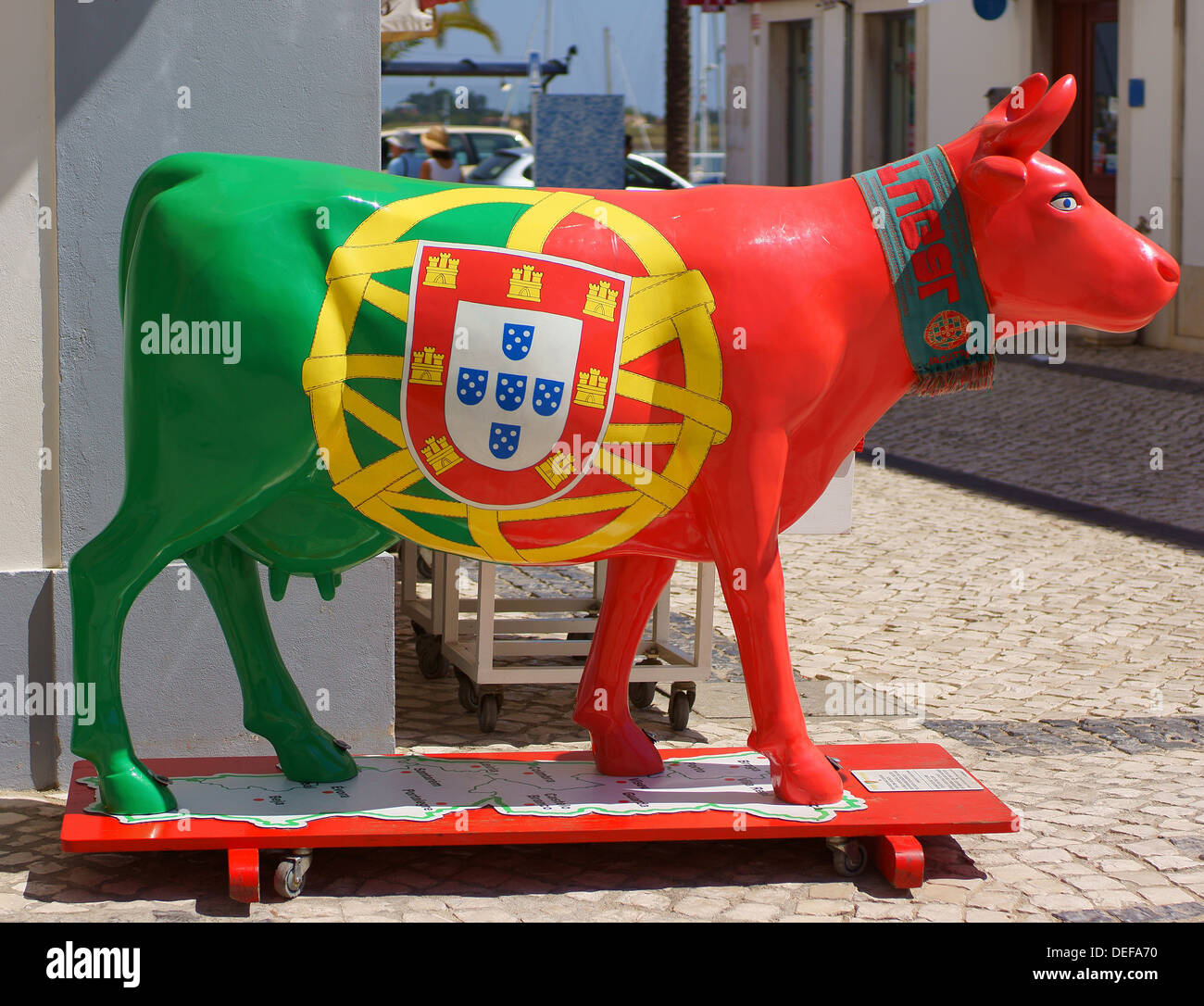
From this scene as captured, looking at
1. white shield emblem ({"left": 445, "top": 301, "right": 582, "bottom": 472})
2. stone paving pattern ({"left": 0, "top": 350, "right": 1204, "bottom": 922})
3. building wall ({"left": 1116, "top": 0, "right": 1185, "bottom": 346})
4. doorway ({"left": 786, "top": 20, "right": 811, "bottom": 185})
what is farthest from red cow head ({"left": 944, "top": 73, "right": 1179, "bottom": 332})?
doorway ({"left": 786, "top": 20, "right": 811, "bottom": 185})

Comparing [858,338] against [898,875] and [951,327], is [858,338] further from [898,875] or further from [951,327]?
[898,875]

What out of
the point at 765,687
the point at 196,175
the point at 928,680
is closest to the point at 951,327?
the point at 765,687

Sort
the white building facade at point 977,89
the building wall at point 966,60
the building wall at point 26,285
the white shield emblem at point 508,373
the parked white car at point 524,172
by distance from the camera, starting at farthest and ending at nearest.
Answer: the parked white car at point 524,172
the building wall at point 966,60
the white building facade at point 977,89
the building wall at point 26,285
the white shield emblem at point 508,373

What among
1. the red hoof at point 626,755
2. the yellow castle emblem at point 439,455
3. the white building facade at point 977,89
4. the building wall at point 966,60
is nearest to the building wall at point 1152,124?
the white building facade at point 977,89

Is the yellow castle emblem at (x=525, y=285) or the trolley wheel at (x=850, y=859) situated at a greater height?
the yellow castle emblem at (x=525, y=285)

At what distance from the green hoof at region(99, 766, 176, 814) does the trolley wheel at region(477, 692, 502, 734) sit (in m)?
1.80

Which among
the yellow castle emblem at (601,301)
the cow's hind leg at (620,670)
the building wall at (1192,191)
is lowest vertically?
the cow's hind leg at (620,670)

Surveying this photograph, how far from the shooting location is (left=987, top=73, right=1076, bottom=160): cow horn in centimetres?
422

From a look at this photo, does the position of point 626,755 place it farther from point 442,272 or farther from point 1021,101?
point 1021,101

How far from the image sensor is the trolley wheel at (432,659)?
22.3 feet

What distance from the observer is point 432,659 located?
6.79m

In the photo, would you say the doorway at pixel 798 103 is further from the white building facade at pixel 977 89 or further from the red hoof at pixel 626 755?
the red hoof at pixel 626 755

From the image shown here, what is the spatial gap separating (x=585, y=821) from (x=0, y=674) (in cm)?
212

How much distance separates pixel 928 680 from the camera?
6.64 metres
